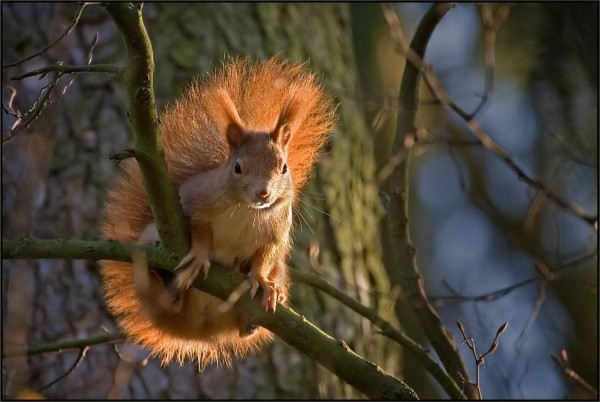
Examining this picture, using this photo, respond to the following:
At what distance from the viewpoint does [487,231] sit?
5.05 m

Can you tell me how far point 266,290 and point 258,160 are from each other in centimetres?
34

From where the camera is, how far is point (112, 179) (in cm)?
294

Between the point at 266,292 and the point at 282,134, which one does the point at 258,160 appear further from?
the point at 266,292

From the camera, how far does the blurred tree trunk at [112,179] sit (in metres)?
2.82

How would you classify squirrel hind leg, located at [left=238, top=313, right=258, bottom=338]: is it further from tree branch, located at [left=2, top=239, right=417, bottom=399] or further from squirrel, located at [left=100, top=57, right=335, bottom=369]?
tree branch, located at [left=2, top=239, right=417, bottom=399]

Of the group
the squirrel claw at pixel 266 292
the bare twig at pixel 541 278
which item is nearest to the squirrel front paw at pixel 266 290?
the squirrel claw at pixel 266 292

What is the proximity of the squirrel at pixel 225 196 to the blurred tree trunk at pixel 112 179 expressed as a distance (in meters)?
0.35

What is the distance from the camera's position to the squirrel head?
2.05 m

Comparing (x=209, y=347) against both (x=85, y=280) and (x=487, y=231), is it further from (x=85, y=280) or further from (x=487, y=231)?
(x=487, y=231)

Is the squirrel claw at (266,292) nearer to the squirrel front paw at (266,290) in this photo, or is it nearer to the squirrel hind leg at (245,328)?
the squirrel front paw at (266,290)

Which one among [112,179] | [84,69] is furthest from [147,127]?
[112,179]

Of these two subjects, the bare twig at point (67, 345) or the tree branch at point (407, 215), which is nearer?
→ the bare twig at point (67, 345)

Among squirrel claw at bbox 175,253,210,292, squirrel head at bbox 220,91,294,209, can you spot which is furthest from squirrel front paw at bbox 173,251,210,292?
squirrel head at bbox 220,91,294,209

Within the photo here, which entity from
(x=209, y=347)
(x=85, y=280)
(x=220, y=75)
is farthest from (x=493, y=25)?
(x=85, y=280)
